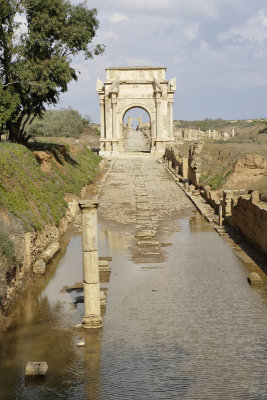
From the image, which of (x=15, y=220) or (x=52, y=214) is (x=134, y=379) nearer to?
(x=15, y=220)

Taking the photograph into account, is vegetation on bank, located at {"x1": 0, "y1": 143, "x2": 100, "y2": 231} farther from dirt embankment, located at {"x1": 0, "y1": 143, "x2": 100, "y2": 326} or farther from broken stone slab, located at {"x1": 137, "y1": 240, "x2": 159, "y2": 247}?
broken stone slab, located at {"x1": 137, "y1": 240, "x2": 159, "y2": 247}

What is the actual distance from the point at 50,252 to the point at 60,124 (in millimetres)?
46673

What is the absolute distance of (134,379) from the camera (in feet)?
29.1

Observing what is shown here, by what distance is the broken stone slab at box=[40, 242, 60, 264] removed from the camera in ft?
55.5

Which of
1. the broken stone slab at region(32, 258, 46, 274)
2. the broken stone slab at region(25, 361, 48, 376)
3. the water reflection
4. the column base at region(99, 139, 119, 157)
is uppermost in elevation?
the column base at region(99, 139, 119, 157)

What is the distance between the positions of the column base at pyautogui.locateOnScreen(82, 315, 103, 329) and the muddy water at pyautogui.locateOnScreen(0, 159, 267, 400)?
7.3 inches

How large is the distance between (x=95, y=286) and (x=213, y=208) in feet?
51.6

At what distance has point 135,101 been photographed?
51.1 m

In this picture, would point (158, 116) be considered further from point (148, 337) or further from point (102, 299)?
point (148, 337)

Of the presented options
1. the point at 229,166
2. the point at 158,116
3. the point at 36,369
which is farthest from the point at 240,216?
the point at 158,116

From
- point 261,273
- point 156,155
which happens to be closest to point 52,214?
point 261,273

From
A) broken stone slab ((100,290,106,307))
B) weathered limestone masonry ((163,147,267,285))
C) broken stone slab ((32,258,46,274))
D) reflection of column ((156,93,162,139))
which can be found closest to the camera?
broken stone slab ((100,290,106,307))

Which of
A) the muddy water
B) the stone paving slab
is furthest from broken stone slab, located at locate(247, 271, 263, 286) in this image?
the stone paving slab

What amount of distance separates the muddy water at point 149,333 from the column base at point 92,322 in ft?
0.61
